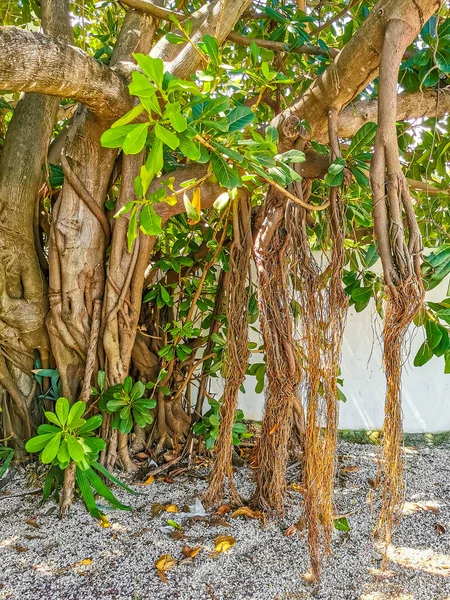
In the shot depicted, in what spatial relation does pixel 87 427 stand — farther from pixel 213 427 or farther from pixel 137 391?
pixel 213 427

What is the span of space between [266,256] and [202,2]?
1.71m

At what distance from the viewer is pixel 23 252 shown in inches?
77.5

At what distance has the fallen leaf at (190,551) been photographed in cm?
145

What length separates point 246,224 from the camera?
5.78 ft

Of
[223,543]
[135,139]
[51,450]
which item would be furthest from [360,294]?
[51,450]

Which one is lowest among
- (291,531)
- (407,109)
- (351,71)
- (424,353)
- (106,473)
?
(291,531)

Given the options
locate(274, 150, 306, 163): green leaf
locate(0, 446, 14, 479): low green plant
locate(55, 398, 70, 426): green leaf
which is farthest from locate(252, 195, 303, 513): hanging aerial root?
locate(0, 446, 14, 479): low green plant

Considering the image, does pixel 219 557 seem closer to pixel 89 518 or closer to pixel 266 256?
pixel 89 518

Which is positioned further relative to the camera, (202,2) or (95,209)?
(202,2)

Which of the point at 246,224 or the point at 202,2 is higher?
the point at 202,2

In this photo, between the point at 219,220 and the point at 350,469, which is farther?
the point at 350,469

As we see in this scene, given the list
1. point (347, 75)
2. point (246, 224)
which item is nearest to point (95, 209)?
point (246, 224)

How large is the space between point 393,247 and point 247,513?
1128mm

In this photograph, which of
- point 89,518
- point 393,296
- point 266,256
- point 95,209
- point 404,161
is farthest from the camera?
point 404,161
